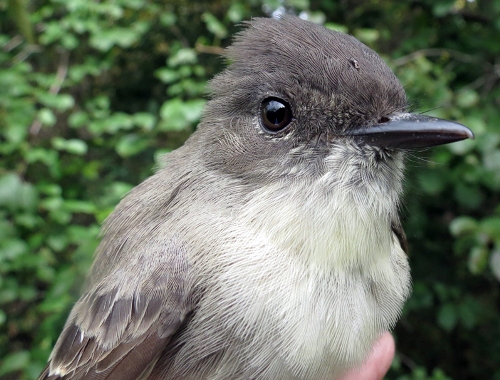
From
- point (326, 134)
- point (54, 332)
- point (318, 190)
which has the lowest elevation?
point (54, 332)

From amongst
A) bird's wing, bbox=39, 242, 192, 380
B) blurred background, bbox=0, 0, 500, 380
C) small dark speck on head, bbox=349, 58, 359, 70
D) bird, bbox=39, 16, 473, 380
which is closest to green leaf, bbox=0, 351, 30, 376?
blurred background, bbox=0, 0, 500, 380

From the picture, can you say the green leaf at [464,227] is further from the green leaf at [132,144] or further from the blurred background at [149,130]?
the green leaf at [132,144]

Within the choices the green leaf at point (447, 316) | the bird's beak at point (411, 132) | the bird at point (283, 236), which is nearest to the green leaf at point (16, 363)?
the bird at point (283, 236)

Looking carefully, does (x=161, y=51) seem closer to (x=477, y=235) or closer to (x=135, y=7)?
(x=135, y=7)

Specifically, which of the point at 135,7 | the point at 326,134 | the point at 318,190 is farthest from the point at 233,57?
the point at 135,7

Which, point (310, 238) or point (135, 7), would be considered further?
point (135, 7)

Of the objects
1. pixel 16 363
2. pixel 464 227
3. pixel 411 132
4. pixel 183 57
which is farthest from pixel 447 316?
pixel 16 363

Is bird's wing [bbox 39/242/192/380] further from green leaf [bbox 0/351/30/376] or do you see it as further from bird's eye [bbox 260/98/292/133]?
green leaf [bbox 0/351/30/376]
